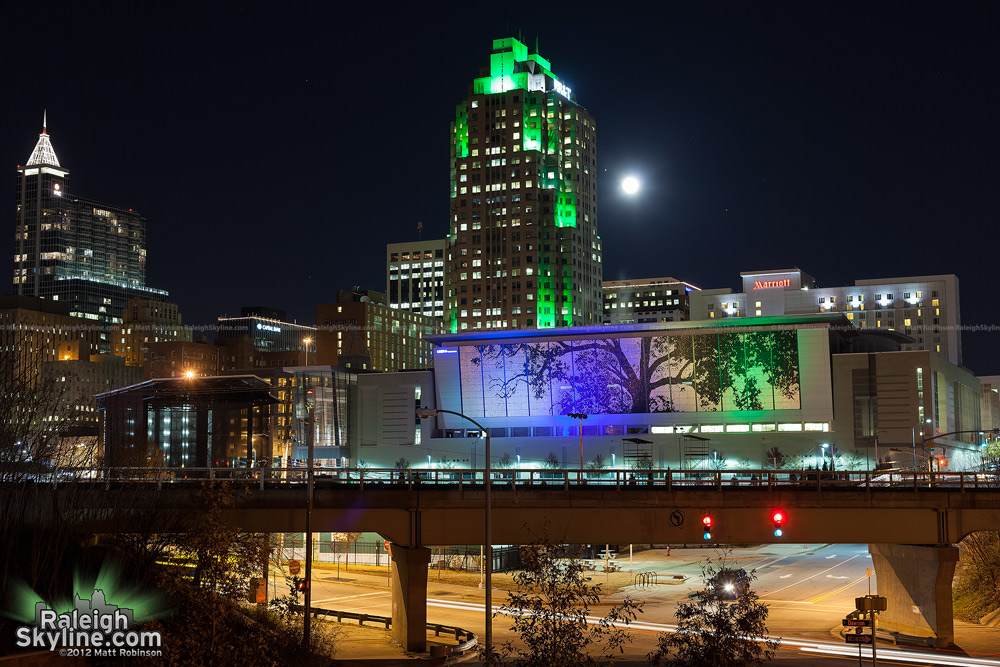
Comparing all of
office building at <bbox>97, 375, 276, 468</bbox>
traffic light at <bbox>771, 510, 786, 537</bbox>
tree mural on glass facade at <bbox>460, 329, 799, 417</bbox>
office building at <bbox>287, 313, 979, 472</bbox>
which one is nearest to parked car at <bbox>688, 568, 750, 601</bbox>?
traffic light at <bbox>771, 510, 786, 537</bbox>

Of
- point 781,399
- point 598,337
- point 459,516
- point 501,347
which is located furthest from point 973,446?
point 459,516

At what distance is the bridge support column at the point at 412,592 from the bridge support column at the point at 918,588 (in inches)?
890

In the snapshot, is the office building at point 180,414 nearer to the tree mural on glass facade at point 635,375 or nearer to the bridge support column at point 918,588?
the tree mural on glass facade at point 635,375

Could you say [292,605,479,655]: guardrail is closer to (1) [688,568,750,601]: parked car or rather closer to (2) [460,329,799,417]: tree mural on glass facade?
(1) [688,568,750,601]: parked car

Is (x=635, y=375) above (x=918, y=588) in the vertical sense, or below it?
above

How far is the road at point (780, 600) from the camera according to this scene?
4538 cm

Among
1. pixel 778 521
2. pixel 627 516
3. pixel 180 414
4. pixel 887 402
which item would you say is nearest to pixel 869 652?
pixel 778 521

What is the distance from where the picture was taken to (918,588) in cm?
4678


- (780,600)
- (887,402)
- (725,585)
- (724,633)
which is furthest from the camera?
(887,402)

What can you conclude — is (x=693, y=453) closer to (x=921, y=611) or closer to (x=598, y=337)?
(x=598, y=337)

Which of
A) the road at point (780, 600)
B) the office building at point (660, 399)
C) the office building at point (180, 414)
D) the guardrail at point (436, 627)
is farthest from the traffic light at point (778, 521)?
the office building at point (180, 414)

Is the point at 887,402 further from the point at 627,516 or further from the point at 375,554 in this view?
the point at 627,516

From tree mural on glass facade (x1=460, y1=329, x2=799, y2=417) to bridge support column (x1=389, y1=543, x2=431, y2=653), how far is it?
10024 cm

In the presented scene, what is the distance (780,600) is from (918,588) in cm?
2174
